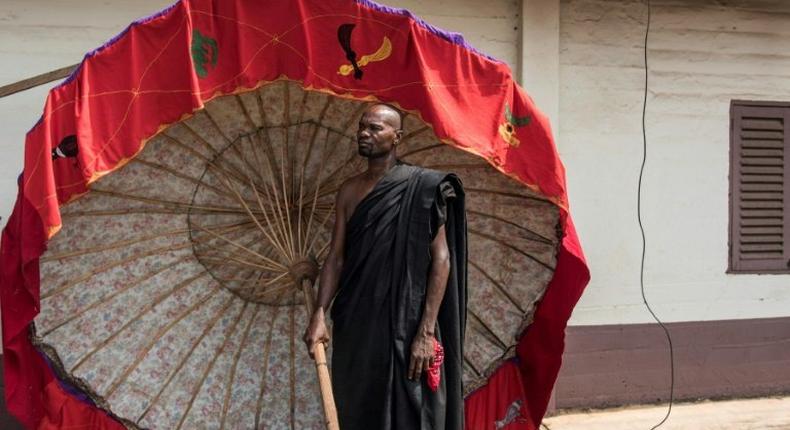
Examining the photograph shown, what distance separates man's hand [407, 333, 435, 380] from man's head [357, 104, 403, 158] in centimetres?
72

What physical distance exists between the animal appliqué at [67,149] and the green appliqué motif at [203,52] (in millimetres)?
491

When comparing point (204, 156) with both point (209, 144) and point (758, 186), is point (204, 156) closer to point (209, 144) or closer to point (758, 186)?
point (209, 144)

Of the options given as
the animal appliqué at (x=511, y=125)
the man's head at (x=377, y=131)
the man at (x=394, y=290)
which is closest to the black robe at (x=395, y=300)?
the man at (x=394, y=290)

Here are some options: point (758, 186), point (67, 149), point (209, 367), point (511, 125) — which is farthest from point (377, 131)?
point (758, 186)

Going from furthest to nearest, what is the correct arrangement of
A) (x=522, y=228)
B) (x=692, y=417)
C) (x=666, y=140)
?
(x=666, y=140) < (x=692, y=417) < (x=522, y=228)

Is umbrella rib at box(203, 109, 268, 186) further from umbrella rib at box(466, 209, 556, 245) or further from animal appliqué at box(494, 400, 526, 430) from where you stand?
animal appliqué at box(494, 400, 526, 430)

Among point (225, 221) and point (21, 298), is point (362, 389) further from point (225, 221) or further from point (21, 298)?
point (21, 298)

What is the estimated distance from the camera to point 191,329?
3.78 meters

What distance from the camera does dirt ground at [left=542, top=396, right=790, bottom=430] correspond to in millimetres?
5133

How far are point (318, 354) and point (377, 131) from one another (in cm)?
86

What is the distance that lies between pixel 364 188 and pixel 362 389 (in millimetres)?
775

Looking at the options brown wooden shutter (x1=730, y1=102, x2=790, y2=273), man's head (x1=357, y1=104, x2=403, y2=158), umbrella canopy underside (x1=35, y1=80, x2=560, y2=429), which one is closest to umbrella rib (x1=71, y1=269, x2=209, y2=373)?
umbrella canopy underside (x1=35, y1=80, x2=560, y2=429)

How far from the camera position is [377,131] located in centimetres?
330

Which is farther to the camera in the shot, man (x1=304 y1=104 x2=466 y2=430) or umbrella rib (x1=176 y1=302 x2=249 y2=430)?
umbrella rib (x1=176 y1=302 x2=249 y2=430)
